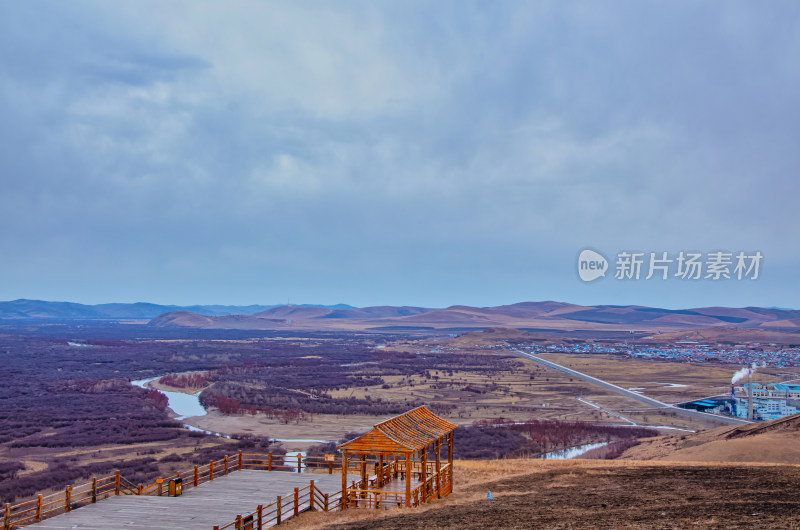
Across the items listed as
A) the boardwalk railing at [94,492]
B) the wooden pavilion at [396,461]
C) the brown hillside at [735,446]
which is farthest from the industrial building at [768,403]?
the boardwalk railing at [94,492]

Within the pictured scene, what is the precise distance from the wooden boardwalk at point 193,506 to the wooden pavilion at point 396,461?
185cm

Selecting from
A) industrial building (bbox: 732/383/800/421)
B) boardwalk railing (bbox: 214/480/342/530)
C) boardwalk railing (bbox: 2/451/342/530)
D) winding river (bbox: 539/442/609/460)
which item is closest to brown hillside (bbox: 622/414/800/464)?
winding river (bbox: 539/442/609/460)

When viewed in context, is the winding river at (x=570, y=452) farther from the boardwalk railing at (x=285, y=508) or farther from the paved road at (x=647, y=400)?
the boardwalk railing at (x=285, y=508)

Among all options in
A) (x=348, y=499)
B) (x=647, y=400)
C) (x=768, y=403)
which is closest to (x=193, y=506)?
(x=348, y=499)

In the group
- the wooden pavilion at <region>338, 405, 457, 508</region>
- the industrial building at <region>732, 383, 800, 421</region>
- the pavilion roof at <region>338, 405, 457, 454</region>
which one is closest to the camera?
the pavilion roof at <region>338, 405, 457, 454</region>

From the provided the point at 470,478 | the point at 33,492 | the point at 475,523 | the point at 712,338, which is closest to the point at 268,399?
the point at 33,492

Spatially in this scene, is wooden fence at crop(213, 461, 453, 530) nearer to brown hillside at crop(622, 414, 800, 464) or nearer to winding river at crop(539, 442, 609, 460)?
brown hillside at crop(622, 414, 800, 464)

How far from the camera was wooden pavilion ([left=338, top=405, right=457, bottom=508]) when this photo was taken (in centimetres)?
1936

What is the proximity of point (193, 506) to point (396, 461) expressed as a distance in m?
7.53

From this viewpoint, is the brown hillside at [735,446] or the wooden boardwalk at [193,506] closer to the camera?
the wooden boardwalk at [193,506]

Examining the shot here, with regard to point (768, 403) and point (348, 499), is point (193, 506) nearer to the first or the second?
point (348, 499)

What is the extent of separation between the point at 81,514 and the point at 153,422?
3152 centimetres

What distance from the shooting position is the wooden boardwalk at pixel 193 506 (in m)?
17.4

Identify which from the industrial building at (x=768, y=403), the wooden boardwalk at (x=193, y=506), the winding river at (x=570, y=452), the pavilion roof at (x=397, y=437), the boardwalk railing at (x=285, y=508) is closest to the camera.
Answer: the boardwalk railing at (x=285, y=508)
